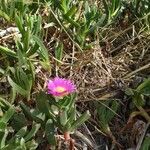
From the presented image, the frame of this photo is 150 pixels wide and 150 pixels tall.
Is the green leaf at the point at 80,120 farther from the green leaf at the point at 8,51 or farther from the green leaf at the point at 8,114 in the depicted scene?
the green leaf at the point at 8,51

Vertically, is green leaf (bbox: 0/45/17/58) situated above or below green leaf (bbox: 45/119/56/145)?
above

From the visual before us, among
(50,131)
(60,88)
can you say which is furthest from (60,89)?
(50,131)

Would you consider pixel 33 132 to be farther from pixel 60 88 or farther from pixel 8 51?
pixel 8 51

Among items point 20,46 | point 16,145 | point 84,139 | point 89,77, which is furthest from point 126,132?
point 20,46

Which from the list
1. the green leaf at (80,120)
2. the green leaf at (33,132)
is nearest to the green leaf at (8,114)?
the green leaf at (33,132)

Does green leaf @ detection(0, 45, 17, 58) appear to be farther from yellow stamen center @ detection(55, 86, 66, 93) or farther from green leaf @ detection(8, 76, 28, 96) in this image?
yellow stamen center @ detection(55, 86, 66, 93)

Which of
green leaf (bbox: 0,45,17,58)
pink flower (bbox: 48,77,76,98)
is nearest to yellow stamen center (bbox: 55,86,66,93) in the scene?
pink flower (bbox: 48,77,76,98)

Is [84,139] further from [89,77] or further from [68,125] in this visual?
[89,77]

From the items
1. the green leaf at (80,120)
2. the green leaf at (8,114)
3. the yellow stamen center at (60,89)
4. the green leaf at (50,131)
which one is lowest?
the green leaf at (50,131)
